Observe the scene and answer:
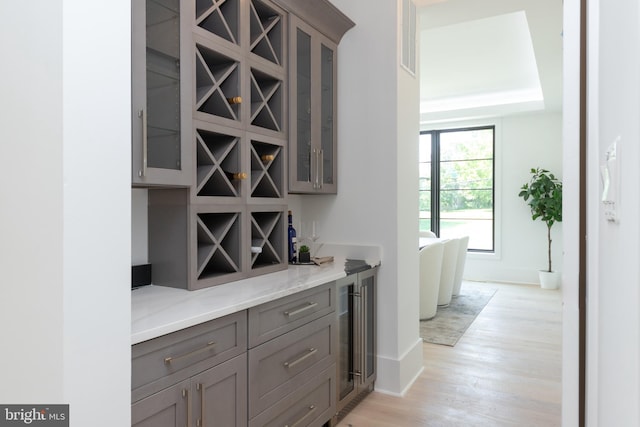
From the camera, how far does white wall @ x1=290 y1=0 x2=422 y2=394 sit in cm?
272

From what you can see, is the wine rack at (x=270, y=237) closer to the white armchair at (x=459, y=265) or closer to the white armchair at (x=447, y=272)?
the white armchair at (x=447, y=272)

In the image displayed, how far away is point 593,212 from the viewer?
895 millimetres

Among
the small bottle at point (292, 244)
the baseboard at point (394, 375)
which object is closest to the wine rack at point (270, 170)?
the small bottle at point (292, 244)

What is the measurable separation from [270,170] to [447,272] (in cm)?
335

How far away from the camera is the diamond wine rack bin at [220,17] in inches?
74.2

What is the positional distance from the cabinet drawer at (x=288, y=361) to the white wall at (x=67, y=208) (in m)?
0.67

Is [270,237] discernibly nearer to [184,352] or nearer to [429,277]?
[184,352]

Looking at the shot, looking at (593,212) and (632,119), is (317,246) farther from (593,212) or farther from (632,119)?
(632,119)

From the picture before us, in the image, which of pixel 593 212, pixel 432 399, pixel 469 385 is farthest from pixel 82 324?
pixel 469 385

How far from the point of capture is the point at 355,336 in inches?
99.2

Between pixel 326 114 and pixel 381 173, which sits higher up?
pixel 326 114

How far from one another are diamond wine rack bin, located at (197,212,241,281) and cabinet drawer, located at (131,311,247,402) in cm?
44

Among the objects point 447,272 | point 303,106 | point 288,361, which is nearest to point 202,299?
point 288,361

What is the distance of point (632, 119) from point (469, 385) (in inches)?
110
